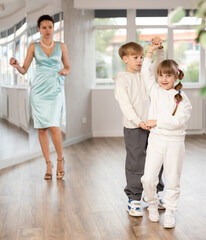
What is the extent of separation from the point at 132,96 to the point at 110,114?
405 cm

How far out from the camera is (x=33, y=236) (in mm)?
2570

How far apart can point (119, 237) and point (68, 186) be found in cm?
130

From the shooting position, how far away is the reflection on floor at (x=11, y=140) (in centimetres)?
456

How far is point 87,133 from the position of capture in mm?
6672

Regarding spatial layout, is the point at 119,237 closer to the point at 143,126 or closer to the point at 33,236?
the point at 33,236

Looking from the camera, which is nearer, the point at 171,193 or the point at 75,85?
the point at 171,193

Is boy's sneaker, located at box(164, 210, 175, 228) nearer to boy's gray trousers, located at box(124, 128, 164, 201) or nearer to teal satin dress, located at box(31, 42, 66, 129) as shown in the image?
boy's gray trousers, located at box(124, 128, 164, 201)

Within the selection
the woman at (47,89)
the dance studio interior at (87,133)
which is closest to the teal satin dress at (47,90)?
the woman at (47,89)

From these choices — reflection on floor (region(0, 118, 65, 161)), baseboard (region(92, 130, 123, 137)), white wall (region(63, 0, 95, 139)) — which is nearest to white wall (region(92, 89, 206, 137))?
baseboard (region(92, 130, 123, 137))

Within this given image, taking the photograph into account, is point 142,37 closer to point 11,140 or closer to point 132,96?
point 11,140

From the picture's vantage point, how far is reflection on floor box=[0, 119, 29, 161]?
179 inches

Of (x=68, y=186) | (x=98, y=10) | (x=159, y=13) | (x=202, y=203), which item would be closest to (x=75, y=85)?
(x=98, y=10)

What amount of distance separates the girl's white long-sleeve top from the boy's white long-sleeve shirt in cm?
18

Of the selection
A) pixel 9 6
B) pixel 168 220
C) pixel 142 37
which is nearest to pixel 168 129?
pixel 168 220
